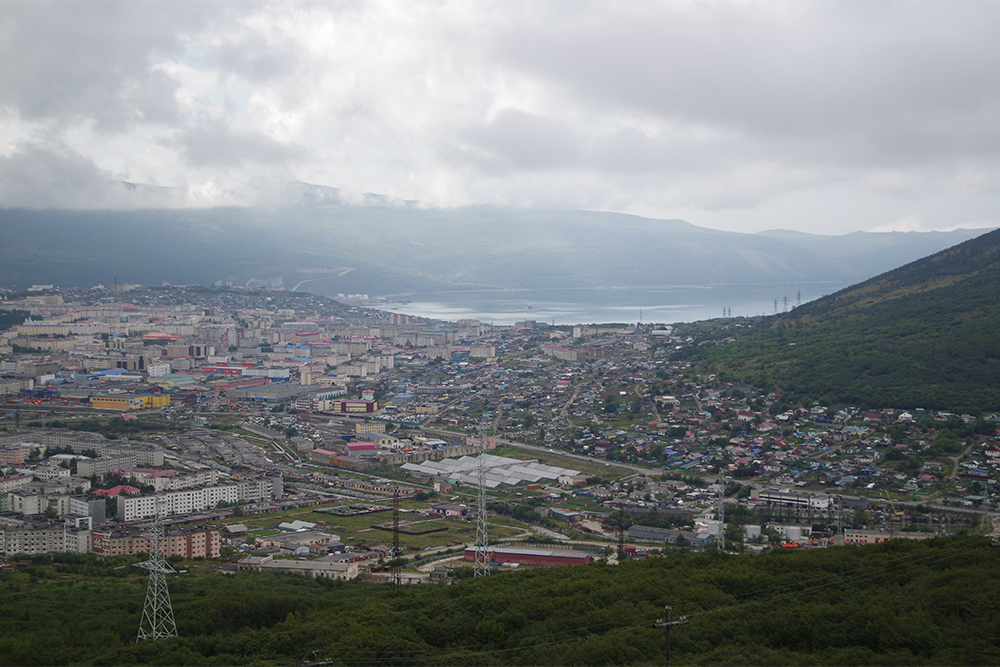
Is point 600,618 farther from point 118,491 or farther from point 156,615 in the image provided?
point 118,491

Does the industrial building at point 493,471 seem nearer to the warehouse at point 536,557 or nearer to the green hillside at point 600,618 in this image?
the warehouse at point 536,557

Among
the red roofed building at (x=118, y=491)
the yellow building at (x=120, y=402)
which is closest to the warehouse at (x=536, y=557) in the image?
the red roofed building at (x=118, y=491)

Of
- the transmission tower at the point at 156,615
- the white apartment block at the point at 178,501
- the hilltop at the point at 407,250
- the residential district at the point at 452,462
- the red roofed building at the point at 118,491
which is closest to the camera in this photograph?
the transmission tower at the point at 156,615

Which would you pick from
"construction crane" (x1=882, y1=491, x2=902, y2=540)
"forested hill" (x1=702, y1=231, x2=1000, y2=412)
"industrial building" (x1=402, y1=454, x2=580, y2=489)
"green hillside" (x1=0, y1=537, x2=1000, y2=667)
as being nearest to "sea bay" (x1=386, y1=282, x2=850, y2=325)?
"forested hill" (x1=702, y1=231, x2=1000, y2=412)

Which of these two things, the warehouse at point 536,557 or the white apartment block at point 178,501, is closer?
the warehouse at point 536,557

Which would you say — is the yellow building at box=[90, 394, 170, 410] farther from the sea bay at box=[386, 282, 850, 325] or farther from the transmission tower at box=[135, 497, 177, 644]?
the sea bay at box=[386, 282, 850, 325]
